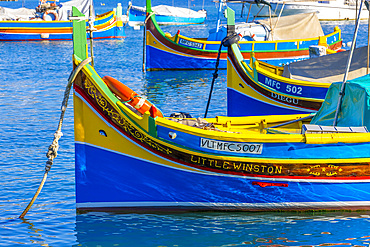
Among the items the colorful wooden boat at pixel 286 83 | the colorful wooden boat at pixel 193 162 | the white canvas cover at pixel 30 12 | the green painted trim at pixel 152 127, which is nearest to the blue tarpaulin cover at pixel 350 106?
the colorful wooden boat at pixel 193 162

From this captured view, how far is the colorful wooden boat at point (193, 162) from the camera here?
7.55 metres

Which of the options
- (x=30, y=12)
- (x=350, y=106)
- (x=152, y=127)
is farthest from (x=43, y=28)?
(x=350, y=106)

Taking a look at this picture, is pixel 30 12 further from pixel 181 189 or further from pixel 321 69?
pixel 181 189

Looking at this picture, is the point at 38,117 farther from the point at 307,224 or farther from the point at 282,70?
the point at 307,224

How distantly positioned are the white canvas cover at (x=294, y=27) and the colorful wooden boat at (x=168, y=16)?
103ft

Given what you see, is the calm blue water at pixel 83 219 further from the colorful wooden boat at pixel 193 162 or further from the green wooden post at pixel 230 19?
the green wooden post at pixel 230 19

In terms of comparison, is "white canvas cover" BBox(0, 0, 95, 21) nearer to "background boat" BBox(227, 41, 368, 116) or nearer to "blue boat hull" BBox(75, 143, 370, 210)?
"background boat" BBox(227, 41, 368, 116)

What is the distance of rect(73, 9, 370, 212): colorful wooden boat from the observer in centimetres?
755

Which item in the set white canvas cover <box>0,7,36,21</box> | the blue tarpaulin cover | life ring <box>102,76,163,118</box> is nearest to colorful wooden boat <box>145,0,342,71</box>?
the blue tarpaulin cover

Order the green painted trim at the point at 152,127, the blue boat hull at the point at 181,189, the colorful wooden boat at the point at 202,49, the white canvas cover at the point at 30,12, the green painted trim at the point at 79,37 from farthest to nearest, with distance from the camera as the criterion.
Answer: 1. the white canvas cover at the point at 30,12
2. the colorful wooden boat at the point at 202,49
3. the blue boat hull at the point at 181,189
4. the green painted trim at the point at 152,127
5. the green painted trim at the point at 79,37

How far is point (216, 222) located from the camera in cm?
805

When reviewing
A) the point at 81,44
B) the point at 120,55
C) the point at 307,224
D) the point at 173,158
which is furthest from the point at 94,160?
the point at 120,55

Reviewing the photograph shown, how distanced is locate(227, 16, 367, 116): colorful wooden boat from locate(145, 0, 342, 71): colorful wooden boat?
9.98 meters

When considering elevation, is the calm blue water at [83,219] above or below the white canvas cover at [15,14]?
below
